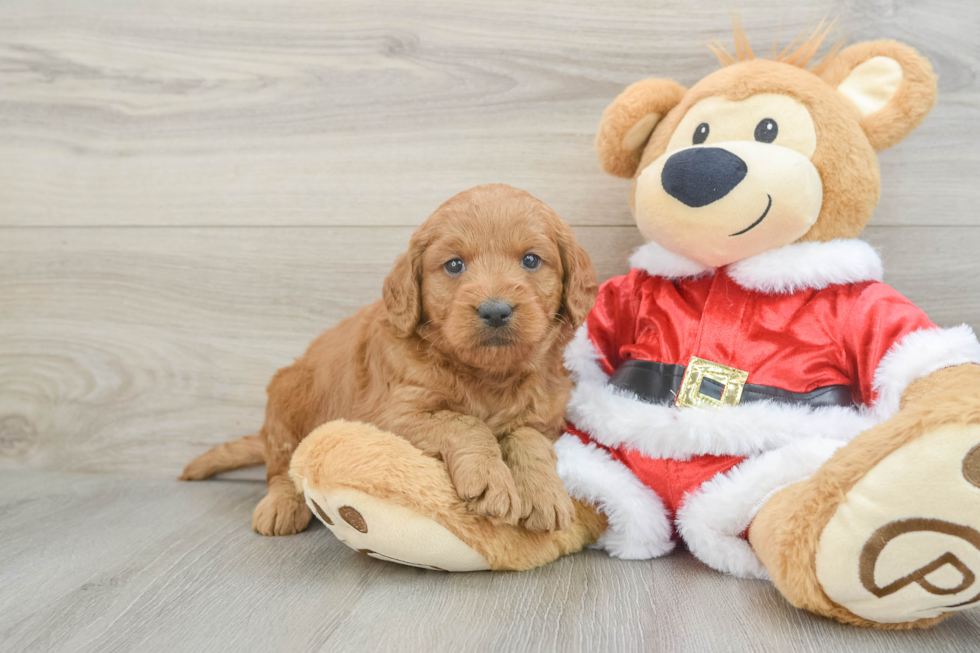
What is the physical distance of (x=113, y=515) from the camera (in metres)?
1.60

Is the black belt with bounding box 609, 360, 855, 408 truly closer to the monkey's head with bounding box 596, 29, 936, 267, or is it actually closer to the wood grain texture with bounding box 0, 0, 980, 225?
the monkey's head with bounding box 596, 29, 936, 267

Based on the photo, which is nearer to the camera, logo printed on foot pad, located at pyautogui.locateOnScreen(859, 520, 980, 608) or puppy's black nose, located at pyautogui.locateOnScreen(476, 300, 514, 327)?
logo printed on foot pad, located at pyautogui.locateOnScreen(859, 520, 980, 608)

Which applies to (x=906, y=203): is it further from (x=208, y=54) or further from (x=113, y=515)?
(x=113, y=515)

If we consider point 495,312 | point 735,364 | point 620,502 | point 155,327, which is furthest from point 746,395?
point 155,327

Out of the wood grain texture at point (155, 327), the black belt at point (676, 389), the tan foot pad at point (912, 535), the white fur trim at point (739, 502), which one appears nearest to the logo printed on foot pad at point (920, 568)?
the tan foot pad at point (912, 535)

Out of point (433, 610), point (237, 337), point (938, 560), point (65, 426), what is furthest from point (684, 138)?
point (65, 426)

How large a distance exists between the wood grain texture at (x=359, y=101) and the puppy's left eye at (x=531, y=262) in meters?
0.54

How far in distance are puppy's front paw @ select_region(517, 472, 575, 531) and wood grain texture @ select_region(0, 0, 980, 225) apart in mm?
790

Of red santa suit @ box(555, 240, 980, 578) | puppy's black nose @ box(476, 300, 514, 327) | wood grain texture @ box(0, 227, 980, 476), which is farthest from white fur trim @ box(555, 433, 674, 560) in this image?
wood grain texture @ box(0, 227, 980, 476)

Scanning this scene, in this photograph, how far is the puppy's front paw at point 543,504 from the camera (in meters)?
1.13

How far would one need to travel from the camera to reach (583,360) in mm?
1460

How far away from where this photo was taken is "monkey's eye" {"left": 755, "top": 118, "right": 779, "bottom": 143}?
1.29 meters

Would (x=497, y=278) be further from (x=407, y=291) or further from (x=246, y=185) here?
(x=246, y=185)

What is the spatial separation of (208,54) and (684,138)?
129cm
